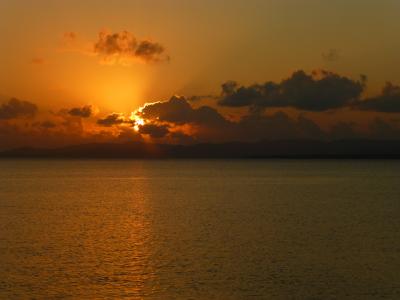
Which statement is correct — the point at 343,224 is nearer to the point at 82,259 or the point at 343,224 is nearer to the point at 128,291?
the point at 82,259

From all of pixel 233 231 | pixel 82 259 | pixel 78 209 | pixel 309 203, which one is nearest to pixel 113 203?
pixel 78 209

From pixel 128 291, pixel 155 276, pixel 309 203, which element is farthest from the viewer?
pixel 309 203

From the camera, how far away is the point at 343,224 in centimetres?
5759

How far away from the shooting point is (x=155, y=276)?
33812mm

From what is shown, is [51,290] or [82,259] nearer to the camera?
[51,290]

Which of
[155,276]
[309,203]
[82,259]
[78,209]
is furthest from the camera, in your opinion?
[309,203]

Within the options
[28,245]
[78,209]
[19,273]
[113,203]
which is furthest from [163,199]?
[19,273]

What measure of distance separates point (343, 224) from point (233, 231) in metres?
12.0

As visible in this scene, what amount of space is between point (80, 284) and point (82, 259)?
22.3 ft

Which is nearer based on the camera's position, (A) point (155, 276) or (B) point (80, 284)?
(B) point (80, 284)

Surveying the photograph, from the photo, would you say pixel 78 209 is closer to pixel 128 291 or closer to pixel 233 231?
pixel 233 231

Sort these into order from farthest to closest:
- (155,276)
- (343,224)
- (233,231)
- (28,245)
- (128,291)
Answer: (343,224)
(233,231)
(28,245)
(155,276)
(128,291)

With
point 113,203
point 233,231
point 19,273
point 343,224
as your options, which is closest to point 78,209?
point 113,203

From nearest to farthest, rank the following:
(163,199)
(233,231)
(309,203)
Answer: (233,231), (309,203), (163,199)
